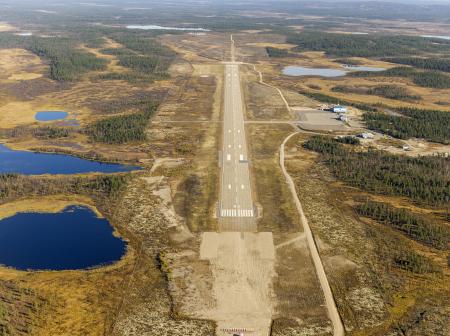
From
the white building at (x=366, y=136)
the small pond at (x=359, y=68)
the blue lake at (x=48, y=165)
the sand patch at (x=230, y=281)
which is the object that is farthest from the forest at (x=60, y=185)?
the small pond at (x=359, y=68)

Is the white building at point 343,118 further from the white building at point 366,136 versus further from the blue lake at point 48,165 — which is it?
the blue lake at point 48,165

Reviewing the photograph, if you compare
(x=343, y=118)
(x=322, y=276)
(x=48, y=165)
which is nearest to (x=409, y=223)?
(x=322, y=276)

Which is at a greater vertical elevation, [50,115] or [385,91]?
[385,91]

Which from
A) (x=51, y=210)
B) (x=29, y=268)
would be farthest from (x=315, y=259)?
(x=51, y=210)

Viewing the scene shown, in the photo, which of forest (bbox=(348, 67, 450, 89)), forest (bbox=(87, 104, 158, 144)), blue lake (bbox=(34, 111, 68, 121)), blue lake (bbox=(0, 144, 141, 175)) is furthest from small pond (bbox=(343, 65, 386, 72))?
blue lake (bbox=(0, 144, 141, 175))

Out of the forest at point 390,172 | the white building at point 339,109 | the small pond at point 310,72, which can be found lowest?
the forest at point 390,172

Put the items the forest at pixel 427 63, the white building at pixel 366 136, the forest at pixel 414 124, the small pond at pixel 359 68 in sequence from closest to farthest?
1. the white building at pixel 366 136
2. the forest at pixel 414 124
3. the forest at pixel 427 63
4. the small pond at pixel 359 68

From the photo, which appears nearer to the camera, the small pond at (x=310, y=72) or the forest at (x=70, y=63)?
the forest at (x=70, y=63)

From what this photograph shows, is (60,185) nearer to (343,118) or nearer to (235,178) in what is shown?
(235,178)
